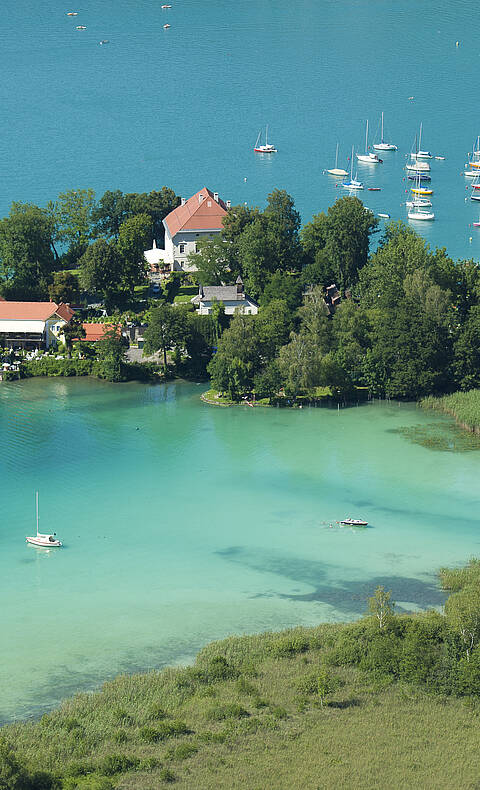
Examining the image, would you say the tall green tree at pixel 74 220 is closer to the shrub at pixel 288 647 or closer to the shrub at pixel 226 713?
the shrub at pixel 288 647

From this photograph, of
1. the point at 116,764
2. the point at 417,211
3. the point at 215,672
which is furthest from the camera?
the point at 417,211

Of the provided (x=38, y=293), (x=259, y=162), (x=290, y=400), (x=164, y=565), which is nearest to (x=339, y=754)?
(x=164, y=565)

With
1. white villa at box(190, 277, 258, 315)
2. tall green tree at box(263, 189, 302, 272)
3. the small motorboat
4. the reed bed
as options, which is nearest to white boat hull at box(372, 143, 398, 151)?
tall green tree at box(263, 189, 302, 272)

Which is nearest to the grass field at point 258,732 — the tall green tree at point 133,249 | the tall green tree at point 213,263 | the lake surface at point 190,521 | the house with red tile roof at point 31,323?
the lake surface at point 190,521

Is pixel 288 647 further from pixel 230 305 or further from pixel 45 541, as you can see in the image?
pixel 230 305

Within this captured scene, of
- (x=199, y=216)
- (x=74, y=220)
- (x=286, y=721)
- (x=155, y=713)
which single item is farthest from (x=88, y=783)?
(x=199, y=216)

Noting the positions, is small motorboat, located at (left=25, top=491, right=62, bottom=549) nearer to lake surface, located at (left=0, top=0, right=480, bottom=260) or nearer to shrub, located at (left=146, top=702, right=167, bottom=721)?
shrub, located at (left=146, top=702, right=167, bottom=721)
